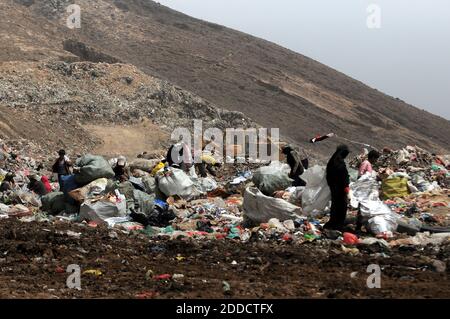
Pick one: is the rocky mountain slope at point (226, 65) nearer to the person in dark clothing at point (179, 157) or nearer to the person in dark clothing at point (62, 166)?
the person in dark clothing at point (179, 157)

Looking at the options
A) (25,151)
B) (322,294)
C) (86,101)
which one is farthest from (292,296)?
(86,101)

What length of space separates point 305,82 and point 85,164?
108 feet

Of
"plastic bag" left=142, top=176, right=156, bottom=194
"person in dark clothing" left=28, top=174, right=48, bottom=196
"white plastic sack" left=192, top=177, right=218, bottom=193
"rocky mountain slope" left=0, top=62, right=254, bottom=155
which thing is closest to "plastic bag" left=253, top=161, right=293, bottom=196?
"white plastic sack" left=192, top=177, right=218, bottom=193

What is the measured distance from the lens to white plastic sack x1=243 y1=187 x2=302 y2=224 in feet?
26.6

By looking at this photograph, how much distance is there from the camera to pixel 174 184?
33.2 ft

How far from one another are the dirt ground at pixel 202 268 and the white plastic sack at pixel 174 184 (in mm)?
2526

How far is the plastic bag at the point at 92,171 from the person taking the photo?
9391mm

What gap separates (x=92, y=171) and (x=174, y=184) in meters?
1.30

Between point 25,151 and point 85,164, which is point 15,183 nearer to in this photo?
point 85,164

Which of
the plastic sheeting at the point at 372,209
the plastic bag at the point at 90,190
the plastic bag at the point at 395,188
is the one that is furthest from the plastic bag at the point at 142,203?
the plastic bag at the point at 395,188

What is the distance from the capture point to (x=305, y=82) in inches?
1626
